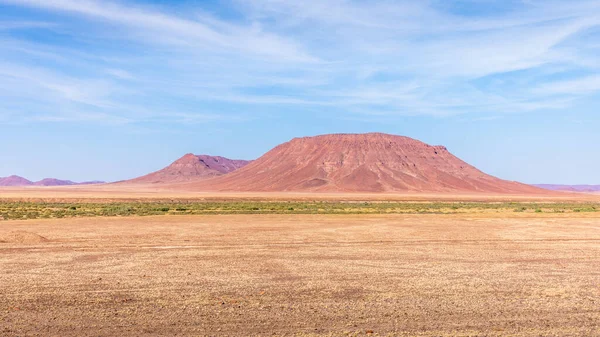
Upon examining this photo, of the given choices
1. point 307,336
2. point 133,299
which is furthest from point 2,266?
point 307,336

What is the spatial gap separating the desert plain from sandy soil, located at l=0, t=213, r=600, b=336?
0.12 ft

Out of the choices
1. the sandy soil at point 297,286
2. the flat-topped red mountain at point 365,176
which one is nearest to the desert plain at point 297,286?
the sandy soil at point 297,286

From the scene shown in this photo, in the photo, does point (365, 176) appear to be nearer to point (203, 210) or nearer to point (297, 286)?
point (203, 210)

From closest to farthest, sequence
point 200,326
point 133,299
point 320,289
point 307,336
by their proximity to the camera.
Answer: point 307,336, point 200,326, point 133,299, point 320,289

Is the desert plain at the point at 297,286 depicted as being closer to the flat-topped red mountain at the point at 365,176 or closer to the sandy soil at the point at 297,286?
the sandy soil at the point at 297,286

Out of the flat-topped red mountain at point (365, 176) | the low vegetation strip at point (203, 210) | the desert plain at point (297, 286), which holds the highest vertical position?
the flat-topped red mountain at point (365, 176)

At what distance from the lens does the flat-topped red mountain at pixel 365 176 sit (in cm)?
16975

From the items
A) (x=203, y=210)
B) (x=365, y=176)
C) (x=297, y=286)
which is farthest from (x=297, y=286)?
(x=365, y=176)

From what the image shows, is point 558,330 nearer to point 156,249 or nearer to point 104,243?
point 156,249

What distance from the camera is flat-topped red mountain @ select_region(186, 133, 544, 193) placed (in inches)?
6683

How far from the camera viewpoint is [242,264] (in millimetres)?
18016

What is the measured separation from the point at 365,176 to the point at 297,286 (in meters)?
163

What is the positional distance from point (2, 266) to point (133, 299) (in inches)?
276

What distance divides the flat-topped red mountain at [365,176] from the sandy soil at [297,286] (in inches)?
5526
